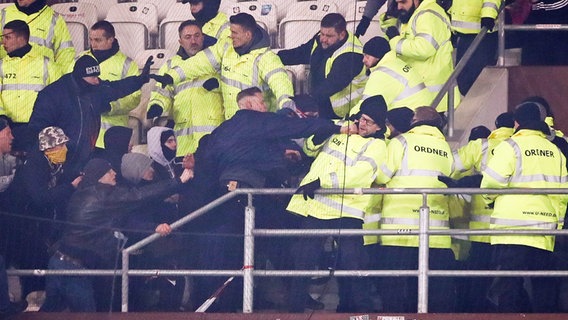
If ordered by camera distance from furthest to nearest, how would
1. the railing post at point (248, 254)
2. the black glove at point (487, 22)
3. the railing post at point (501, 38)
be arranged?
the railing post at point (501, 38) → the black glove at point (487, 22) → the railing post at point (248, 254)

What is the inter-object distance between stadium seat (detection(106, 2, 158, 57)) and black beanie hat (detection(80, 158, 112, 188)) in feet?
2.40

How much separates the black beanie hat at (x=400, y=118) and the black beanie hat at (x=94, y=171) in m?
1.76

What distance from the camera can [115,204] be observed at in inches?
363

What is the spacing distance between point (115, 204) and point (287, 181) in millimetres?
1069

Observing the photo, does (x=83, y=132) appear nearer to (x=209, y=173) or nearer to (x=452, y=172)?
(x=209, y=173)

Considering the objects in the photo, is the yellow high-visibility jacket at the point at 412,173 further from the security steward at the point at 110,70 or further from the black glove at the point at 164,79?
the security steward at the point at 110,70

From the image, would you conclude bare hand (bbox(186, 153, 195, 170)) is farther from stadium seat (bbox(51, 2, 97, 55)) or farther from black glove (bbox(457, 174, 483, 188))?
black glove (bbox(457, 174, 483, 188))

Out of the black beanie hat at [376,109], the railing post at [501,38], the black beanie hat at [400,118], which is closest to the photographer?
the black beanie hat at [376,109]

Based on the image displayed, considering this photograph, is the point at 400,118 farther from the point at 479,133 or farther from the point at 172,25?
the point at 172,25

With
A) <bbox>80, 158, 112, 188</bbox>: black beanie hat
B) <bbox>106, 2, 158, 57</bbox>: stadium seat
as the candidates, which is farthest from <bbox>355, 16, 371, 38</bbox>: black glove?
<bbox>80, 158, 112, 188</bbox>: black beanie hat

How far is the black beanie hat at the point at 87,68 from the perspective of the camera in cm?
934

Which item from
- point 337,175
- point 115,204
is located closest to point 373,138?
point 337,175

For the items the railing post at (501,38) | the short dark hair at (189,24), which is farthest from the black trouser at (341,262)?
the railing post at (501,38)

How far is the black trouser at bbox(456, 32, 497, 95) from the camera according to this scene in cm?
1005
